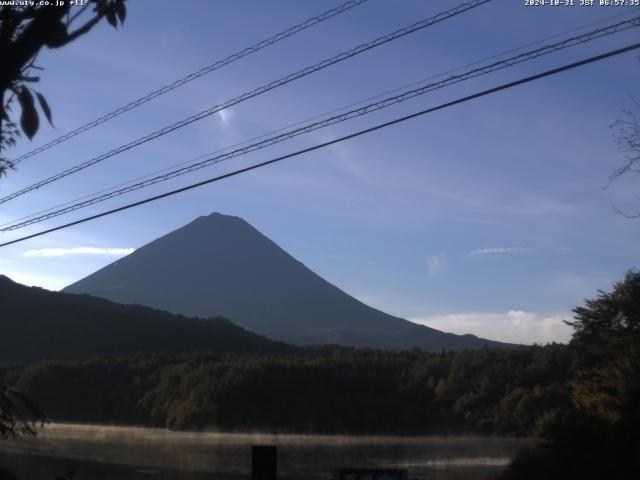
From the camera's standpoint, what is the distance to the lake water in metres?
25.2

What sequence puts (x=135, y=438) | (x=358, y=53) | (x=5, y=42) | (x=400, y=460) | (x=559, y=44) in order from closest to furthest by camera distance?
1. (x=5, y=42)
2. (x=559, y=44)
3. (x=358, y=53)
4. (x=400, y=460)
5. (x=135, y=438)

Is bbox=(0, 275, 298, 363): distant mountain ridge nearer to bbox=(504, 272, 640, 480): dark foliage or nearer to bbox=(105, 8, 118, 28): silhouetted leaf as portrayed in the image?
bbox=(504, 272, 640, 480): dark foliage

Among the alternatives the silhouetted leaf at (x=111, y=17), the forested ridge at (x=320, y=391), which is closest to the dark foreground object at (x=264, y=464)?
the silhouetted leaf at (x=111, y=17)

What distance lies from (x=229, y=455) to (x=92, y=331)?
53480 millimetres

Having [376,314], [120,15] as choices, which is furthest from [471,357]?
[376,314]

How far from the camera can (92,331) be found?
82.0m

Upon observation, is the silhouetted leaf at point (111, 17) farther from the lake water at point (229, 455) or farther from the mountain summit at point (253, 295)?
the mountain summit at point (253, 295)

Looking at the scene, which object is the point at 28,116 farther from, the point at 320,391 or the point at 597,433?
the point at 320,391

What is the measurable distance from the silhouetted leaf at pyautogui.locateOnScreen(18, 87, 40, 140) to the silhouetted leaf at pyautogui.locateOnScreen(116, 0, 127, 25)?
819 millimetres

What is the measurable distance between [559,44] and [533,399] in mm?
28784

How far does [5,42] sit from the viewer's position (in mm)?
5680

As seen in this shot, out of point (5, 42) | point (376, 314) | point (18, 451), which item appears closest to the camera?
point (5, 42)

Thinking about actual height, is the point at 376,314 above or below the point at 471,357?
above

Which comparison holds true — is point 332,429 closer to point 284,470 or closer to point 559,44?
point 284,470
